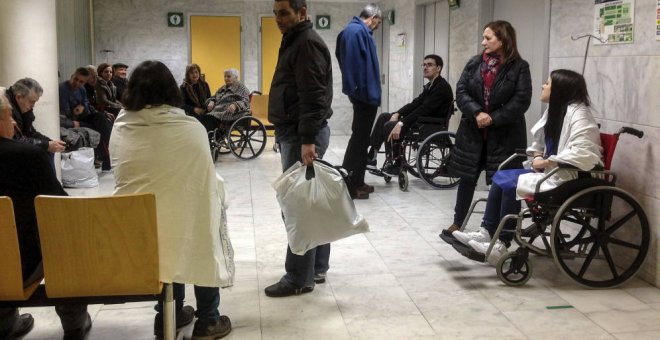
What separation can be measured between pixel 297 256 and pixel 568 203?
1.33 meters

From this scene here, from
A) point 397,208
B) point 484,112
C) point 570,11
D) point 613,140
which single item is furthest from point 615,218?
point 397,208

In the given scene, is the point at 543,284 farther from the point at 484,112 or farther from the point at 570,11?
the point at 570,11

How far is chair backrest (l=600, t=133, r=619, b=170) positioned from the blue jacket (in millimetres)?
2315

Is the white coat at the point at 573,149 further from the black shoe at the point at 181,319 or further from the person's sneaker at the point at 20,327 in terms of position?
the person's sneaker at the point at 20,327

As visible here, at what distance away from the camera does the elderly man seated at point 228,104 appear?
8.58 meters

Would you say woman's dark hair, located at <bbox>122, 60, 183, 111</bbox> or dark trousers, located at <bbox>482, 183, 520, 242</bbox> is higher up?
woman's dark hair, located at <bbox>122, 60, 183, 111</bbox>

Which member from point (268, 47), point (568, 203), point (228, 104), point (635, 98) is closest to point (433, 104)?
point (635, 98)

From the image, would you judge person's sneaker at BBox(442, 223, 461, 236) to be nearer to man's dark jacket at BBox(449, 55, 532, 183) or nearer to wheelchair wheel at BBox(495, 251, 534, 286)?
man's dark jacket at BBox(449, 55, 532, 183)

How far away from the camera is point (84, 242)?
240 centimetres

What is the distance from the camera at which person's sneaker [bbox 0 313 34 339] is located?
3.00m

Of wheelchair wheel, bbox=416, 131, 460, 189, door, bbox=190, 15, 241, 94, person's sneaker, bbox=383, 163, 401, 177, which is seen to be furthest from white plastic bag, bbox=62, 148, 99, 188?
door, bbox=190, 15, 241, 94

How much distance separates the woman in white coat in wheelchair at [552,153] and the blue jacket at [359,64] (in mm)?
1907

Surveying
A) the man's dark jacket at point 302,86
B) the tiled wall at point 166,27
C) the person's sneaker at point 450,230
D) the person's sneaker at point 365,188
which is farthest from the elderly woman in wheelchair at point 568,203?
the tiled wall at point 166,27

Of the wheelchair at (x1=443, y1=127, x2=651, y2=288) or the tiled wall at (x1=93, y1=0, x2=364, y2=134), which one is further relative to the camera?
the tiled wall at (x1=93, y1=0, x2=364, y2=134)
